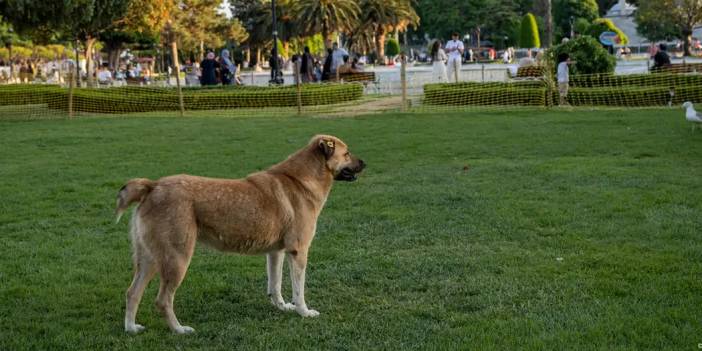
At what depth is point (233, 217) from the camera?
5.02m

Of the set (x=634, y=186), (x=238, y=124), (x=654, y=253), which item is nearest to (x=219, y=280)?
(x=654, y=253)

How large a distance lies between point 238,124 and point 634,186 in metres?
11.4

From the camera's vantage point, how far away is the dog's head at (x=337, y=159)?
556cm

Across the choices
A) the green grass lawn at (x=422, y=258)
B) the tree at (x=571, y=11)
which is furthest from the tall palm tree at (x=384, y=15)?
the green grass lawn at (x=422, y=258)

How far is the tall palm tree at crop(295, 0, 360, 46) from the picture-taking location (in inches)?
2211

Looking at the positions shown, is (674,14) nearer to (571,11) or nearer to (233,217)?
(571,11)

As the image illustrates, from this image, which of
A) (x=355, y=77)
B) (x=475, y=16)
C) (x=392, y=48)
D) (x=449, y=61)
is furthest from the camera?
(x=475, y=16)

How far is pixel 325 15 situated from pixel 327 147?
51.9 metres

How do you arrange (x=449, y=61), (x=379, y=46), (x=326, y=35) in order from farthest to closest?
(x=379, y=46) → (x=326, y=35) → (x=449, y=61)

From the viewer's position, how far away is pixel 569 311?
205 inches

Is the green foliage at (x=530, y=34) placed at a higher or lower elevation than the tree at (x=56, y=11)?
higher

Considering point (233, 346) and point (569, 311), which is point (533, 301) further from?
point (233, 346)

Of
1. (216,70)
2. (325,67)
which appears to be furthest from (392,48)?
(216,70)

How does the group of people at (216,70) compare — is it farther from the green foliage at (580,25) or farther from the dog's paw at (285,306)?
the green foliage at (580,25)
